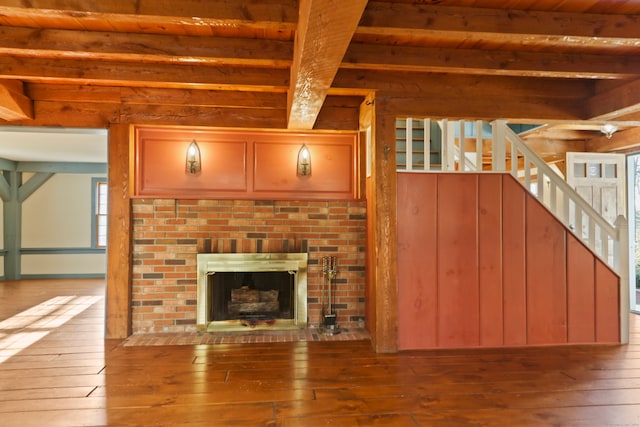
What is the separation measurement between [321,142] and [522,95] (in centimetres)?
197

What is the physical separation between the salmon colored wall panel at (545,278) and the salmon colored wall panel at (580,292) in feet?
0.20

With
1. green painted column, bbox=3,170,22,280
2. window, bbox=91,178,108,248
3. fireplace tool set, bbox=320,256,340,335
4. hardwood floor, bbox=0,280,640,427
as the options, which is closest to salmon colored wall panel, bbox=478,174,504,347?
hardwood floor, bbox=0,280,640,427

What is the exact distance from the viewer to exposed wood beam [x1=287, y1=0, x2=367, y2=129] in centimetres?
158

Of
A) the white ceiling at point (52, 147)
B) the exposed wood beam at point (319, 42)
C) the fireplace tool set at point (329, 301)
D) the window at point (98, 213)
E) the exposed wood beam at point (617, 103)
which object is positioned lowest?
the fireplace tool set at point (329, 301)

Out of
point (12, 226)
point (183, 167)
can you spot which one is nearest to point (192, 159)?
point (183, 167)

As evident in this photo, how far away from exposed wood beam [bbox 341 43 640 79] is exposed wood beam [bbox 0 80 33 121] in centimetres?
291

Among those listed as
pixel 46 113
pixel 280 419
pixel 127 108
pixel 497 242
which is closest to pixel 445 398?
pixel 280 419

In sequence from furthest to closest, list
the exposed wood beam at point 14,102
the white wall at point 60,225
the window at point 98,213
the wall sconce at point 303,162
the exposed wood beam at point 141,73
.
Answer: the window at point 98,213, the white wall at point 60,225, the wall sconce at point 303,162, the exposed wood beam at point 14,102, the exposed wood beam at point 141,73

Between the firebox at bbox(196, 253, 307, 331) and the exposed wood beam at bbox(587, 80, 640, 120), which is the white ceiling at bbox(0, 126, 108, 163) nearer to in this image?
the firebox at bbox(196, 253, 307, 331)

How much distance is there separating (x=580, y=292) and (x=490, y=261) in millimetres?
949

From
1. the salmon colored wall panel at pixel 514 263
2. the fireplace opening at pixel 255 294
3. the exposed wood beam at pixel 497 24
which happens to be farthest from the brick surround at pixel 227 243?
the exposed wood beam at pixel 497 24

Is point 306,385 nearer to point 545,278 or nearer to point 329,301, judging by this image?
point 329,301

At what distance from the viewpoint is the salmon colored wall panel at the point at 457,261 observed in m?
3.43

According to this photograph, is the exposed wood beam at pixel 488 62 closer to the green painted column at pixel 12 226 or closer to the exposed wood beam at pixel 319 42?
the exposed wood beam at pixel 319 42
